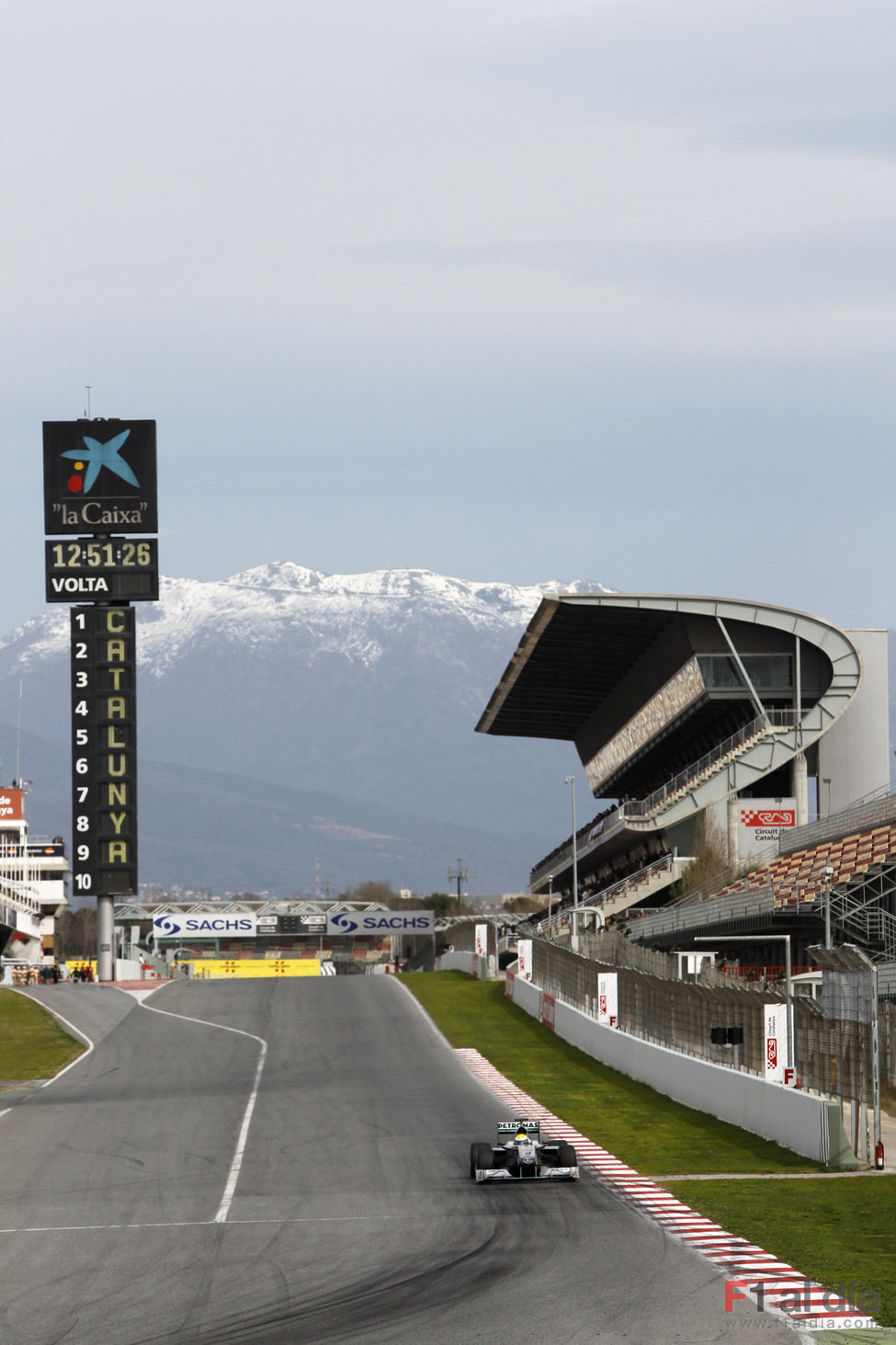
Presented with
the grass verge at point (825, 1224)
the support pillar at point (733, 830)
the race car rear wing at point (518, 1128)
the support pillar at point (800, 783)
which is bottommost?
the grass verge at point (825, 1224)

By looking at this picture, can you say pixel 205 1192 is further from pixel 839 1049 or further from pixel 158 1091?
pixel 158 1091

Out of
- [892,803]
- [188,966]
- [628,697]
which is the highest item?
[628,697]

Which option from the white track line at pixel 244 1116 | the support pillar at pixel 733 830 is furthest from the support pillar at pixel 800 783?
the white track line at pixel 244 1116

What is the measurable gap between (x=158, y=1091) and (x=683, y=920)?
37.3 meters

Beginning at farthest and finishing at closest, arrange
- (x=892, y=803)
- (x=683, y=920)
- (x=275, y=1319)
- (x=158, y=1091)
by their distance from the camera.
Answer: (x=683, y=920) → (x=892, y=803) → (x=158, y=1091) → (x=275, y=1319)

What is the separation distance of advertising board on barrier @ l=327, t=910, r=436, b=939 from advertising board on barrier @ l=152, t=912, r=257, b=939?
744 cm

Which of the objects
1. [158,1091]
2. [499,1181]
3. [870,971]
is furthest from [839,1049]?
[158,1091]

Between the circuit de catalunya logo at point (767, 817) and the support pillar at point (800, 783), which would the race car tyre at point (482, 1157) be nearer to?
the circuit de catalunya logo at point (767, 817)

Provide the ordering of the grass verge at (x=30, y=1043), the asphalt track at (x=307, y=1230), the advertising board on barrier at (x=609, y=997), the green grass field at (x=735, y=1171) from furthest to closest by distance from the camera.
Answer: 1. the grass verge at (x=30, y=1043)
2. the advertising board on barrier at (x=609, y=997)
3. the green grass field at (x=735, y=1171)
4. the asphalt track at (x=307, y=1230)

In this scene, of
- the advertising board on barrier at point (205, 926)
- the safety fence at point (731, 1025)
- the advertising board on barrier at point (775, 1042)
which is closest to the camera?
the safety fence at point (731, 1025)

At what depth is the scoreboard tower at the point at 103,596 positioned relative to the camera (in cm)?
8538

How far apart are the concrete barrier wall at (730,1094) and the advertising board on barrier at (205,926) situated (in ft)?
274

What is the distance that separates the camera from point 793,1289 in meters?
17.0

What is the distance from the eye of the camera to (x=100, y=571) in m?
86.9
